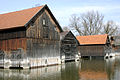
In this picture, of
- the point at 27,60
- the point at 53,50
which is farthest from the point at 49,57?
the point at 27,60

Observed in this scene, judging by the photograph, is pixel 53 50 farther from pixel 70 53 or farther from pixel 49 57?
pixel 70 53

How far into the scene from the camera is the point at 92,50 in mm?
51344

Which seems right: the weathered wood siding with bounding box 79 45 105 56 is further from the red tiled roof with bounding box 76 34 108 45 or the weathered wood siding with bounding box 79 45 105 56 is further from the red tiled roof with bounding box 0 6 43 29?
the red tiled roof with bounding box 0 6 43 29

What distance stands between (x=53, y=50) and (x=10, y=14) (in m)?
10.4

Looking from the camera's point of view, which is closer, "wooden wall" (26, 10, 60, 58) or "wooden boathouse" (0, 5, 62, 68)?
"wooden boathouse" (0, 5, 62, 68)

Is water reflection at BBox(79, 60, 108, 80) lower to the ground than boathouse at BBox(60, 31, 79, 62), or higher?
lower

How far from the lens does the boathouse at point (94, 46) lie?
163 ft

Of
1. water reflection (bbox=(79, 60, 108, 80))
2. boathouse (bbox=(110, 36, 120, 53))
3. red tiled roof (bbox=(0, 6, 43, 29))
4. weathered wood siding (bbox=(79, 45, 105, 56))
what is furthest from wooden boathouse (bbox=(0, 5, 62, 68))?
boathouse (bbox=(110, 36, 120, 53))

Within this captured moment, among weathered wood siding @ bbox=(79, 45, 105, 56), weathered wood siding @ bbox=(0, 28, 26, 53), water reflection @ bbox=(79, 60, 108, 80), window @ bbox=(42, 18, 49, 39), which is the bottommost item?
water reflection @ bbox=(79, 60, 108, 80)

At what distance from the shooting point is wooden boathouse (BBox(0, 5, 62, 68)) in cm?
2738

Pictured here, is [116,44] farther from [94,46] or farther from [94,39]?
[94,46]

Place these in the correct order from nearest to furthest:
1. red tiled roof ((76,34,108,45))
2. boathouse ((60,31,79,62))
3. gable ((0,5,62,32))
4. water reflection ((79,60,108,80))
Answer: water reflection ((79,60,108,80)) → gable ((0,5,62,32)) → boathouse ((60,31,79,62)) → red tiled roof ((76,34,108,45))

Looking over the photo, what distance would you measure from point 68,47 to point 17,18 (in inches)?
602

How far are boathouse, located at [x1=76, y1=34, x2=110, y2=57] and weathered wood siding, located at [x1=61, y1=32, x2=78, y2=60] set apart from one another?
8.60m
